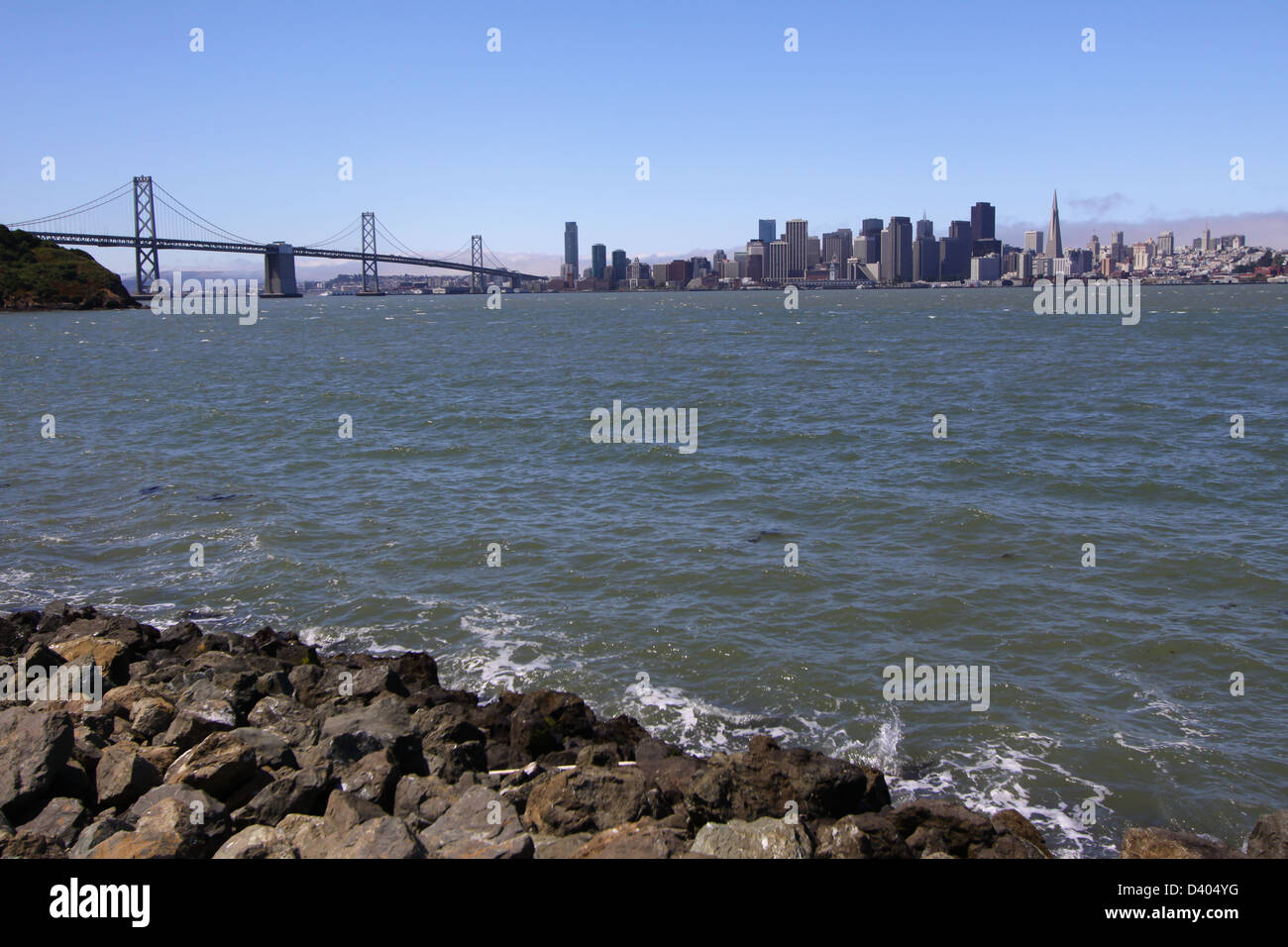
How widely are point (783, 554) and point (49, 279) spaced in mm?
111961

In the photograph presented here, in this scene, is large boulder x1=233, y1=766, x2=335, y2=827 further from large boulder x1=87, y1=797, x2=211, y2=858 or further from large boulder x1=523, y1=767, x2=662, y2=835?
large boulder x1=523, y1=767, x2=662, y2=835

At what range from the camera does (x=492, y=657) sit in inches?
446

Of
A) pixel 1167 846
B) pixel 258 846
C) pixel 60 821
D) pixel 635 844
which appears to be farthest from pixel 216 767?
pixel 1167 846

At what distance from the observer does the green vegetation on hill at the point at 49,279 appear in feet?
323

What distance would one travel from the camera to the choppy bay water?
946 cm

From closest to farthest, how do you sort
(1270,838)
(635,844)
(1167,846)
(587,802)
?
(635,844), (1167,846), (1270,838), (587,802)

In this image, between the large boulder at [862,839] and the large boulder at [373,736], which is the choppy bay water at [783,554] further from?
the large boulder at [373,736]

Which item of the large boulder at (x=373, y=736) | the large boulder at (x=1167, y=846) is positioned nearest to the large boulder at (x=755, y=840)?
the large boulder at (x=1167, y=846)

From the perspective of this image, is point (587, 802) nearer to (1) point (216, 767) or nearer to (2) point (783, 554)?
(1) point (216, 767)

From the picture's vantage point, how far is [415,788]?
7.16 meters

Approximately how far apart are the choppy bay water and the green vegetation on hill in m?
79.7
